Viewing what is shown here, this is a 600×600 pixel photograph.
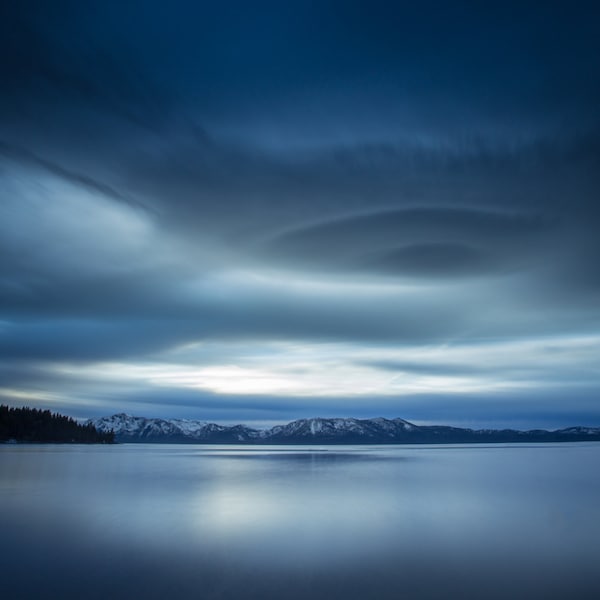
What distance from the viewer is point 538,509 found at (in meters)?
27.2

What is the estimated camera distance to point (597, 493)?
34906mm

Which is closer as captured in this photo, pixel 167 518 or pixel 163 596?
pixel 163 596

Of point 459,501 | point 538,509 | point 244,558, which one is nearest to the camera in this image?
point 244,558

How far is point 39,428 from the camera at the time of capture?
17612 centimetres

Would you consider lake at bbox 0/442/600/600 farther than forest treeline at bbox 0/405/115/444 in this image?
No

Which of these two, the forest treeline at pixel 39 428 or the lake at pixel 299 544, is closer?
the lake at pixel 299 544

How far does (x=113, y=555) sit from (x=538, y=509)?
21.3 metres

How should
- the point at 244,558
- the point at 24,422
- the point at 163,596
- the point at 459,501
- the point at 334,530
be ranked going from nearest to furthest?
1. the point at 163,596
2. the point at 244,558
3. the point at 334,530
4. the point at 459,501
5. the point at 24,422

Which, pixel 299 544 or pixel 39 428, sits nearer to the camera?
pixel 299 544

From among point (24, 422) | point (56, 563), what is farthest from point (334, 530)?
point (24, 422)

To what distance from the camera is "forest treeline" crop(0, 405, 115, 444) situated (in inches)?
6575

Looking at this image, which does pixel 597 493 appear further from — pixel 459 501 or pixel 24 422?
pixel 24 422

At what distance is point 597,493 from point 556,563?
23.3 m

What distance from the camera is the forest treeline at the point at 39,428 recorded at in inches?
6575
